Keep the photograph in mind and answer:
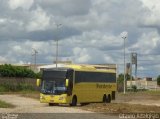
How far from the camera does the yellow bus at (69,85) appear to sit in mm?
40969

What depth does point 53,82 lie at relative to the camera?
135 feet

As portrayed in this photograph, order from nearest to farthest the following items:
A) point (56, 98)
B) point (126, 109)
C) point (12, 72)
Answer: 1. point (126, 109)
2. point (56, 98)
3. point (12, 72)

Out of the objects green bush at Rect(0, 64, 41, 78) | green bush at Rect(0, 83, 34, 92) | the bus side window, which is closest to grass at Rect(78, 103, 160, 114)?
the bus side window

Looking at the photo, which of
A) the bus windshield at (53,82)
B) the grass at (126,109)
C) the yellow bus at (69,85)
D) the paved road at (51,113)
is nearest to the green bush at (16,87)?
the yellow bus at (69,85)

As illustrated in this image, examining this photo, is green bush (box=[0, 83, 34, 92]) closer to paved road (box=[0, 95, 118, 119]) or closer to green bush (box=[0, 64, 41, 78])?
green bush (box=[0, 64, 41, 78])

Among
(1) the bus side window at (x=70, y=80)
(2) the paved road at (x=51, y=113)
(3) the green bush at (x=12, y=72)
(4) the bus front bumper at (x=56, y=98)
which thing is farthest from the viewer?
(3) the green bush at (x=12, y=72)

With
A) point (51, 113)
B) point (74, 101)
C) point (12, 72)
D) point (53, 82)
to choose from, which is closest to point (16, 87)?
point (12, 72)

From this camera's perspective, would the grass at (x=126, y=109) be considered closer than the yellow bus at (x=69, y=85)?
Yes

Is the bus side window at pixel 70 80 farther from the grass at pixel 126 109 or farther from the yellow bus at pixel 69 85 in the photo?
the grass at pixel 126 109

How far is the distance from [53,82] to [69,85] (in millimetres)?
1307

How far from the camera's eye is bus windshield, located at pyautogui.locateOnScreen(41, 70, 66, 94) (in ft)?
135

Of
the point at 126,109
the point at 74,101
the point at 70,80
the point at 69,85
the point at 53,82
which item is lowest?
the point at 126,109

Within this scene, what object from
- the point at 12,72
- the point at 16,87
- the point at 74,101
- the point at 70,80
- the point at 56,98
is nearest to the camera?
the point at 56,98

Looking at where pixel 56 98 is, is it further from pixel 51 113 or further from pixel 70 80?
pixel 51 113
